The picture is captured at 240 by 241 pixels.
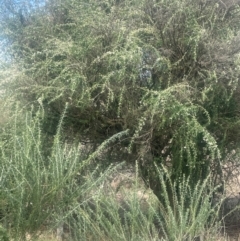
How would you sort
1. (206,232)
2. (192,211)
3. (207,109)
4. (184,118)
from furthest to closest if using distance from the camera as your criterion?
(207,109) < (184,118) < (206,232) < (192,211)

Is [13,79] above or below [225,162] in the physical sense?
above

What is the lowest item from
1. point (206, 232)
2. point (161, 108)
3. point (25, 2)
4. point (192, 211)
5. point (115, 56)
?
point (206, 232)

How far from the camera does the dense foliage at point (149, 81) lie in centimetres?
673

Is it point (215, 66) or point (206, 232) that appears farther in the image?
point (215, 66)

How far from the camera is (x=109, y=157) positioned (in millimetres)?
7883

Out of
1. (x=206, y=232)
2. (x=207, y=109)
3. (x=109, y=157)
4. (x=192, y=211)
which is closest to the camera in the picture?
(x=192, y=211)

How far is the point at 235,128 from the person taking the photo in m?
7.29

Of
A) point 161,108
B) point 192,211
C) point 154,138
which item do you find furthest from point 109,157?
point 192,211

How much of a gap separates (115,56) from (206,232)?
9.46 ft

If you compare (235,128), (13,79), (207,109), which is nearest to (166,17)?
(207,109)

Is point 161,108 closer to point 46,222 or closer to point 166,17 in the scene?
point 166,17

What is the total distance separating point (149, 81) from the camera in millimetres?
7125

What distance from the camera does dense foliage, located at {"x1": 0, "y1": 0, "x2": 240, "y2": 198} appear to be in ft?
22.1

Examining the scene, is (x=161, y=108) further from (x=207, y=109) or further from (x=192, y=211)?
(x=192, y=211)
